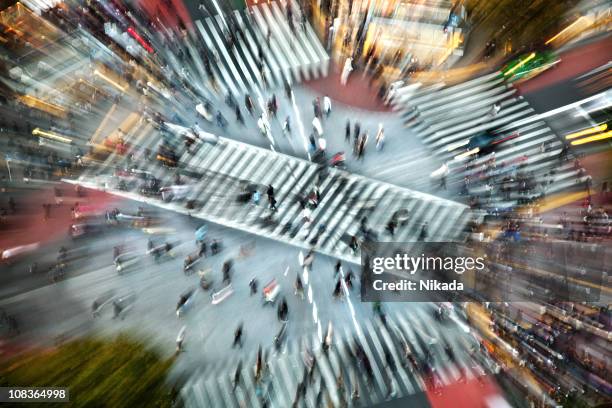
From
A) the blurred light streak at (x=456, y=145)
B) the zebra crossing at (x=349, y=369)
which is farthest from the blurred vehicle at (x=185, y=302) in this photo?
the blurred light streak at (x=456, y=145)

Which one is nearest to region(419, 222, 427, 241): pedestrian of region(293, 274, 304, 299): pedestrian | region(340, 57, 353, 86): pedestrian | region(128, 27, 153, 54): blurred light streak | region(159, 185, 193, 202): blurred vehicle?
region(293, 274, 304, 299): pedestrian

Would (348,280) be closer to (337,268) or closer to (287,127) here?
(337,268)

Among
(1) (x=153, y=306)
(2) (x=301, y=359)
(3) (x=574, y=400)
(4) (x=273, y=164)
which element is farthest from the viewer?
(4) (x=273, y=164)

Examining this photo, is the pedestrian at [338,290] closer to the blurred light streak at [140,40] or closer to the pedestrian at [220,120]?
the pedestrian at [220,120]

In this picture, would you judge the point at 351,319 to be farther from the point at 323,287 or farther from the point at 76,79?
the point at 76,79

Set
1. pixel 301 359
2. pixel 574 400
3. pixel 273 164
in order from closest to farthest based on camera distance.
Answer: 1. pixel 574 400
2. pixel 301 359
3. pixel 273 164

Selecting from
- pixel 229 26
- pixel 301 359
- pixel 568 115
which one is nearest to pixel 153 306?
pixel 301 359

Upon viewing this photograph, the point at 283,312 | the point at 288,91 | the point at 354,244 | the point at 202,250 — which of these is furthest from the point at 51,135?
the point at 354,244
